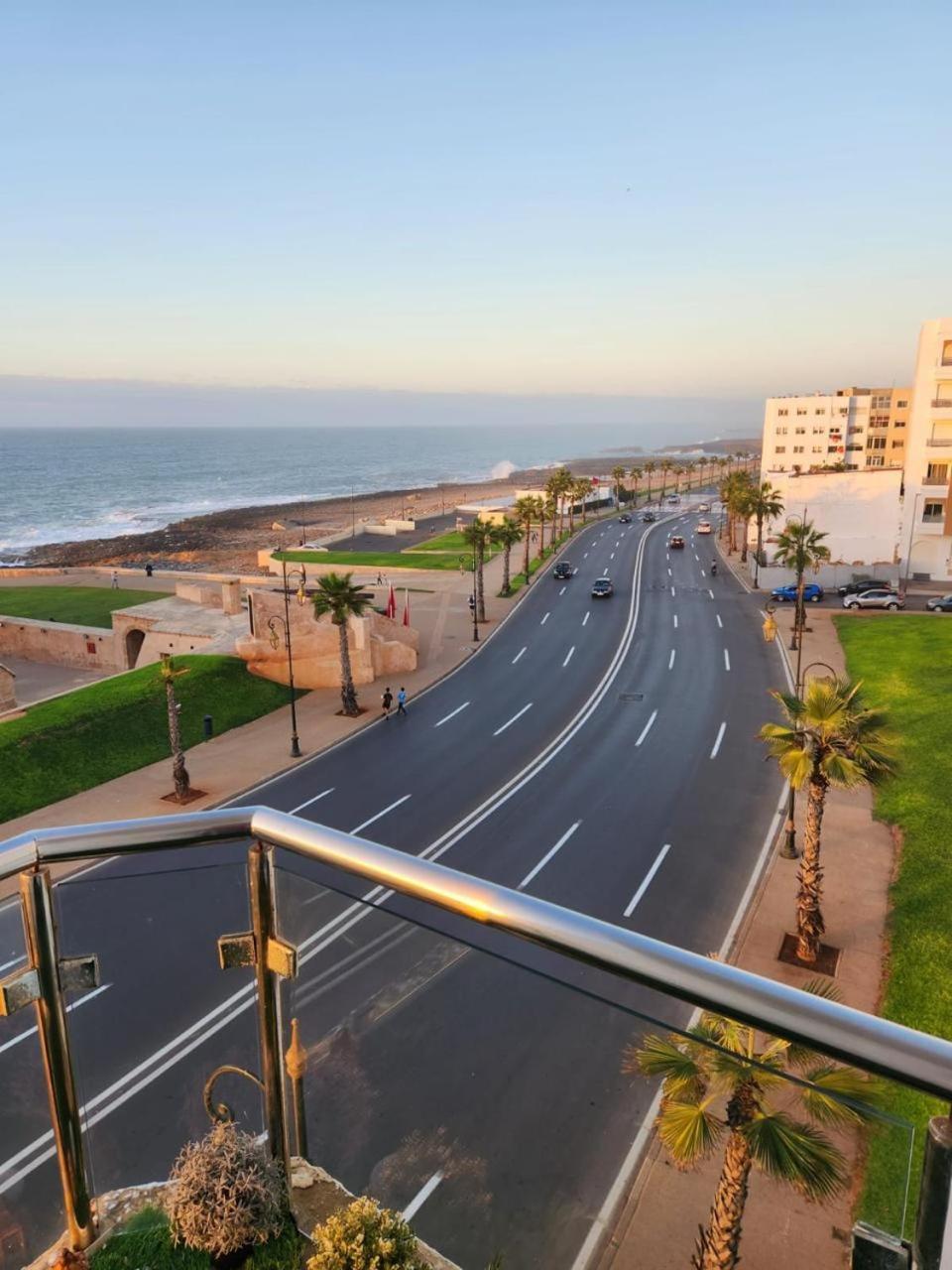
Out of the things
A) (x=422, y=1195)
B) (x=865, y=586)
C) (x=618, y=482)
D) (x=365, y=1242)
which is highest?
(x=365, y=1242)

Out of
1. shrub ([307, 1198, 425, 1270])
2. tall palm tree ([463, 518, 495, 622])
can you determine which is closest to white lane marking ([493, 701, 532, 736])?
tall palm tree ([463, 518, 495, 622])

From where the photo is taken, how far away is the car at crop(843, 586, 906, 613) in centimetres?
5047

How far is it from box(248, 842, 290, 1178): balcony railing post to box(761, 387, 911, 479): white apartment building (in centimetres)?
11399

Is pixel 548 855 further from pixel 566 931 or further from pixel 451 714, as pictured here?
pixel 566 931

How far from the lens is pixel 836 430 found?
109 m

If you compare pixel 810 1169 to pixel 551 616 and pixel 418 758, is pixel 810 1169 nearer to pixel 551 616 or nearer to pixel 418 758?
pixel 418 758

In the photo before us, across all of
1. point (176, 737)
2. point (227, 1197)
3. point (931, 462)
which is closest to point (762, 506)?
point (931, 462)

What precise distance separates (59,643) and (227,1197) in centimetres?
4661

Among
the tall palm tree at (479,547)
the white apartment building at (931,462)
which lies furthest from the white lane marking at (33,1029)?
the white apartment building at (931,462)

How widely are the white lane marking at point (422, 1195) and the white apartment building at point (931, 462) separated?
208ft

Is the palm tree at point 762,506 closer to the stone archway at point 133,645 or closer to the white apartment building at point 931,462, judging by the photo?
the white apartment building at point 931,462

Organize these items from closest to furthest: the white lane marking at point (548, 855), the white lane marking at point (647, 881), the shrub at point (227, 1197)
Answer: the shrub at point (227, 1197)
the white lane marking at point (647, 881)
the white lane marking at point (548, 855)

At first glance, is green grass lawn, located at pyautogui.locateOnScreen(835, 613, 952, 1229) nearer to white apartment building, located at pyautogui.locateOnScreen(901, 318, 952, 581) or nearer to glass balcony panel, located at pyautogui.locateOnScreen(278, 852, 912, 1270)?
glass balcony panel, located at pyautogui.locateOnScreen(278, 852, 912, 1270)

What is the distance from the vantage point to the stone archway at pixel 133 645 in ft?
139
